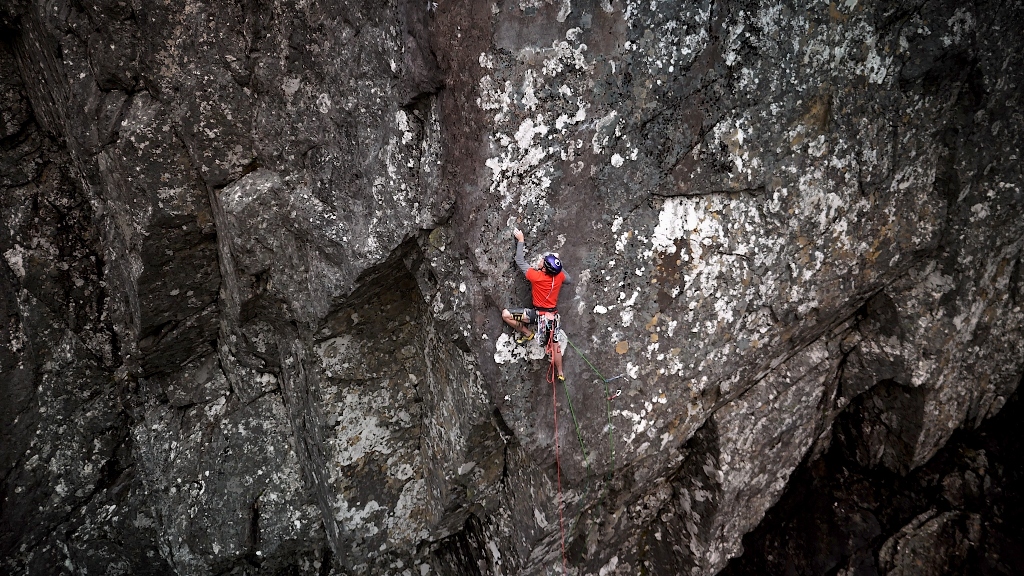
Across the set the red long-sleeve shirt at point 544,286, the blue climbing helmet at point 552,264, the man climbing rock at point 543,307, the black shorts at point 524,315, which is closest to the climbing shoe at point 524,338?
the man climbing rock at point 543,307

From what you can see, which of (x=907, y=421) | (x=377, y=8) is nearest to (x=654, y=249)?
(x=377, y=8)

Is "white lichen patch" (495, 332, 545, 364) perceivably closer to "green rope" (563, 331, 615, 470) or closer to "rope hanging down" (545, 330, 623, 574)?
"rope hanging down" (545, 330, 623, 574)

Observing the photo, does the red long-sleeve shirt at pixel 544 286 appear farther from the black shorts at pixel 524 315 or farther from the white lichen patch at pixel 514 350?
the white lichen patch at pixel 514 350

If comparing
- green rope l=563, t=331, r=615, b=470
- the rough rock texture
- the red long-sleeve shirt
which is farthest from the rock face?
the red long-sleeve shirt

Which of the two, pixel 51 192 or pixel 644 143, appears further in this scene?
pixel 51 192

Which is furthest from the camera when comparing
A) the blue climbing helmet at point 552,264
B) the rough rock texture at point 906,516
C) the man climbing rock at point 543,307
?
the rough rock texture at point 906,516

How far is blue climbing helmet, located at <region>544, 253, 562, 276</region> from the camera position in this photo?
15.6 ft

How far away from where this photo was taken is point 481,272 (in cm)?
518

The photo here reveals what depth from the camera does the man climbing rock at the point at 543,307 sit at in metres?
4.89

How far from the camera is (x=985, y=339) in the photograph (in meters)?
6.87

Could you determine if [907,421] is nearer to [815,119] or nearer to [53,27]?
[815,119]

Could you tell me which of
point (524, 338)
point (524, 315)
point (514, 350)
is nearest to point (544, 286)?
point (524, 315)

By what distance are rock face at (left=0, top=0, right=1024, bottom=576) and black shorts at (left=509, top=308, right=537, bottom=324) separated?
0.16 metres

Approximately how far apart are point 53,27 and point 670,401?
7.22 meters
